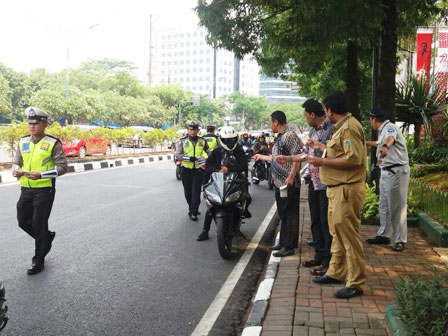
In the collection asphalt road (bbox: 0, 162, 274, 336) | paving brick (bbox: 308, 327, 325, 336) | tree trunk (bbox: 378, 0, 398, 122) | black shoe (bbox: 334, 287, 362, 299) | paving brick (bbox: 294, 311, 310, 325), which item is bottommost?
asphalt road (bbox: 0, 162, 274, 336)

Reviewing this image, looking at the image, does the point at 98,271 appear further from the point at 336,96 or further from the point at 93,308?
the point at 336,96

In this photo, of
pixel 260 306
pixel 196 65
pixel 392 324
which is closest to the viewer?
pixel 392 324

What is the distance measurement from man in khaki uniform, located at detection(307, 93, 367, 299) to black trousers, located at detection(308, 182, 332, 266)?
0.63 meters

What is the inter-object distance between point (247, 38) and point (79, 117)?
46.1m

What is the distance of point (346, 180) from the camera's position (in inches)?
167

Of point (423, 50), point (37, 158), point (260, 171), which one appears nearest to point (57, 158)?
point (37, 158)

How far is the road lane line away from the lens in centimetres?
394

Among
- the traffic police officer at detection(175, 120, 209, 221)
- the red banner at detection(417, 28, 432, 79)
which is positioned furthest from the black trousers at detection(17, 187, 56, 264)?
the red banner at detection(417, 28, 432, 79)

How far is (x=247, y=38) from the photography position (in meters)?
10.8

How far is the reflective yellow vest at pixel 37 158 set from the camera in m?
5.50

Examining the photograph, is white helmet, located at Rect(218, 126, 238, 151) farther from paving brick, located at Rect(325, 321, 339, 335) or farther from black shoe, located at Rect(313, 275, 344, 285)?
paving brick, located at Rect(325, 321, 339, 335)

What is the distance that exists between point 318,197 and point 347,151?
141cm

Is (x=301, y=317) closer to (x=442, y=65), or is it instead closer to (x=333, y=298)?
(x=333, y=298)

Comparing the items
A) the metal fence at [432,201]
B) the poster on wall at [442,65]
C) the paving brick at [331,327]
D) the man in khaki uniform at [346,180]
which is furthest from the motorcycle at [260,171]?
the paving brick at [331,327]
